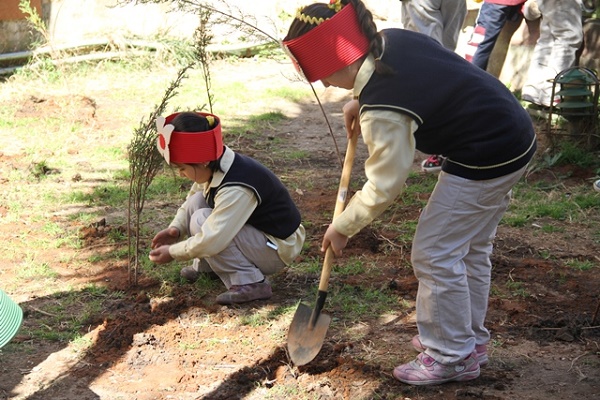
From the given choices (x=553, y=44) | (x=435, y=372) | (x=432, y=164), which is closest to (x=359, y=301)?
(x=435, y=372)

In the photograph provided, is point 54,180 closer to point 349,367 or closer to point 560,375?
point 349,367

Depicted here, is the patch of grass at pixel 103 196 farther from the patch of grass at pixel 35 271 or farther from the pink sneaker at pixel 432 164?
the pink sneaker at pixel 432 164

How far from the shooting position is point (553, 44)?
7289 mm

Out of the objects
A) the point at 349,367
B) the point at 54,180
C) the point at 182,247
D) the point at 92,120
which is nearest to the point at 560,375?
the point at 349,367

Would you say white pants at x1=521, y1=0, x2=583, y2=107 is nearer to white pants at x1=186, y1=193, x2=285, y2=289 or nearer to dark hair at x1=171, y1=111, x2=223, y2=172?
white pants at x1=186, y1=193, x2=285, y2=289

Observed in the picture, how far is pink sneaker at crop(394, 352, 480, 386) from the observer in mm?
3428

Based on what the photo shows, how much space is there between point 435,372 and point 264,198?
1.23 m

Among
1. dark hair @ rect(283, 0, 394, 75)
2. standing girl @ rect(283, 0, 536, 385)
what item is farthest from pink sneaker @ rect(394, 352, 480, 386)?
dark hair @ rect(283, 0, 394, 75)

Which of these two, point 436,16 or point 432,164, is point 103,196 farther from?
point 436,16

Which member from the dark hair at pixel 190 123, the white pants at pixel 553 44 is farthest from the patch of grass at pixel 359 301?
the white pants at pixel 553 44

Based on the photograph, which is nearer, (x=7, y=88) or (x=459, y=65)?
(x=459, y=65)

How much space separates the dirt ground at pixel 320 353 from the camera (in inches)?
137

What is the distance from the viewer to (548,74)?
7.29 m

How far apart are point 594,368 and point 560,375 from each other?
168 mm
